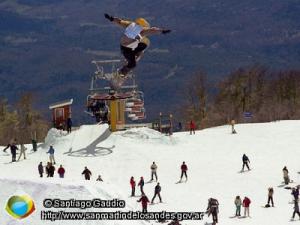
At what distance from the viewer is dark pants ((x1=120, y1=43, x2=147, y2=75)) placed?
6588 centimetres

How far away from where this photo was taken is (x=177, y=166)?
59219mm

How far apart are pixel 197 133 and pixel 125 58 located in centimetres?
793

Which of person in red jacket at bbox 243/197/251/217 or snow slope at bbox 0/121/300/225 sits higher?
snow slope at bbox 0/121/300/225

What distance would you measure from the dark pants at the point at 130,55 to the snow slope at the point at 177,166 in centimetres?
459

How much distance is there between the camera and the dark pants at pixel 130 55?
216 feet

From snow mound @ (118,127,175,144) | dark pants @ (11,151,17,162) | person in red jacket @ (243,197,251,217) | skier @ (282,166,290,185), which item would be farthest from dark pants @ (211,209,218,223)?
snow mound @ (118,127,175,144)

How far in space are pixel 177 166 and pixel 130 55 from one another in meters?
10.9

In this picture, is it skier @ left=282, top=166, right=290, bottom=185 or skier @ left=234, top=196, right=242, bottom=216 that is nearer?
skier @ left=234, top=196, right=242, bottom=216

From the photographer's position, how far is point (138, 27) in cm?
6488

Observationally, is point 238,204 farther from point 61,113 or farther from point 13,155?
point 61,113

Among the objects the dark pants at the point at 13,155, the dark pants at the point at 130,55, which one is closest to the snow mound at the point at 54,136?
the dark pants at the point at 13,155

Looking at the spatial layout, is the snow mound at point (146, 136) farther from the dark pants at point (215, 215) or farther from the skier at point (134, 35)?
the dark pants at point (215, 215)

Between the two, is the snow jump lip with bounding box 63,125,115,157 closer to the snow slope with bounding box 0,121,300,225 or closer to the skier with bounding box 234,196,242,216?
the snow slope with bounding box 0,121,300,225

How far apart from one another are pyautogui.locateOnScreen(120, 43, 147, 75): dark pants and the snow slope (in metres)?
4.59
